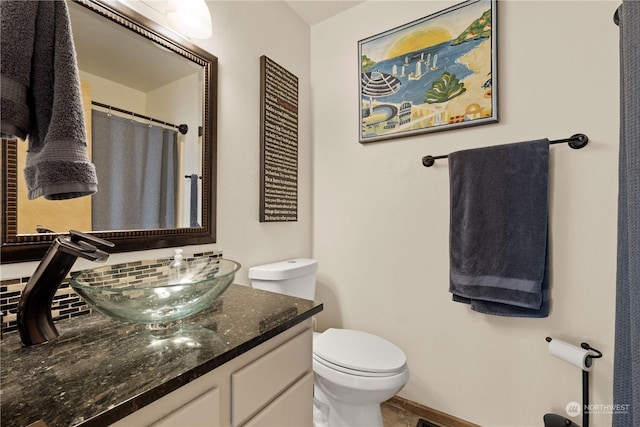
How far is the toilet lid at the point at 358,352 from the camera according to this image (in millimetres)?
1174

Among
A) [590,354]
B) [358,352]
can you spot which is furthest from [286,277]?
[590,354]

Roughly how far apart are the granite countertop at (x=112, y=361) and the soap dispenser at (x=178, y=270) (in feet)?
0.80

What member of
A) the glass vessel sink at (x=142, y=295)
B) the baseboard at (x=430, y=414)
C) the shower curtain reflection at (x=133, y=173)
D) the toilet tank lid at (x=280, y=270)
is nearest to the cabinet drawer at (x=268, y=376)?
the glass vessel sink at (x=142, y=295)

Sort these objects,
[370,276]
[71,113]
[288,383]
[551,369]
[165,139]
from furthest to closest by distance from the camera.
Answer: [370,276], [551,369], [165,139], [288,383], [71,113]

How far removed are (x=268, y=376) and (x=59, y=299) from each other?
657mm

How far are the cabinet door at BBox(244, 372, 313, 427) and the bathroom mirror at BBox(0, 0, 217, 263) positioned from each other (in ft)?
2.32

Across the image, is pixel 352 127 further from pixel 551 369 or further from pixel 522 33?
pixel 551 369

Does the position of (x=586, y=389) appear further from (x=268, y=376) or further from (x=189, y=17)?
(x=189, y=17)

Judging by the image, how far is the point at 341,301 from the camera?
1877 millimetres

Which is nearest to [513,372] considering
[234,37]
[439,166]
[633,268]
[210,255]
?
[633,268]

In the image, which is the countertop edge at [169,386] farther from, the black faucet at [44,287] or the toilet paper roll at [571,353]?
the toilet paper roll at [571,353]

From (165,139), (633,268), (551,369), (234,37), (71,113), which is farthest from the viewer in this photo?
(234,37)

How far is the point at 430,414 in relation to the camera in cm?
154

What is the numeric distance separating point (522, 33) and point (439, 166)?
0.70m
